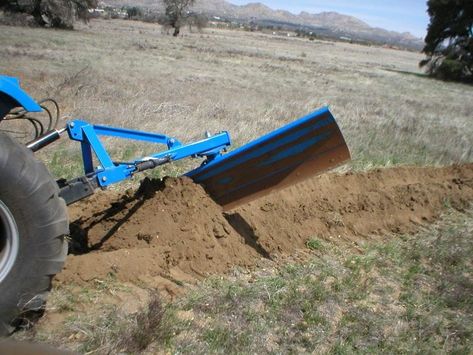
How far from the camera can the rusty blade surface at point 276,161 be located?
4.34 m

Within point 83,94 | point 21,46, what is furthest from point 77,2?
point 83,94

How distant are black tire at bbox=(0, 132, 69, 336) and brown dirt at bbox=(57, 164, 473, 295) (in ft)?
2.65

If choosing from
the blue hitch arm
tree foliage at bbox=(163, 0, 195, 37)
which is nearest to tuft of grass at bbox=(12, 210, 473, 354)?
the blue hitch arm

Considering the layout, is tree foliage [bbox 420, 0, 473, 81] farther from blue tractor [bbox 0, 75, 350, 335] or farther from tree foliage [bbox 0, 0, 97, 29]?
blue tractor [bbox 0, 75, 350, 335]

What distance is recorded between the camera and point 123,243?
4.12 metres

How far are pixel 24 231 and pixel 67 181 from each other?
3.28 ft

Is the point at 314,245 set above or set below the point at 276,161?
below

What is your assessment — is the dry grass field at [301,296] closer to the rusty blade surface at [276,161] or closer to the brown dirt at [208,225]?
the brown dirt at [208,225]

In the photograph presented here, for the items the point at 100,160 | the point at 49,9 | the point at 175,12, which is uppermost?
the point at 100,160

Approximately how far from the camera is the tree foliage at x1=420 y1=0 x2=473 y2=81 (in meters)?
31.9

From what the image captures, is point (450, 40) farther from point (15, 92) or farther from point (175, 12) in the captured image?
point (15, 92)

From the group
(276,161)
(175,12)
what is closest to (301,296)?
(276,161)

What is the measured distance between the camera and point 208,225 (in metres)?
4.45

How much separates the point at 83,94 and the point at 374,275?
27.1 feet
